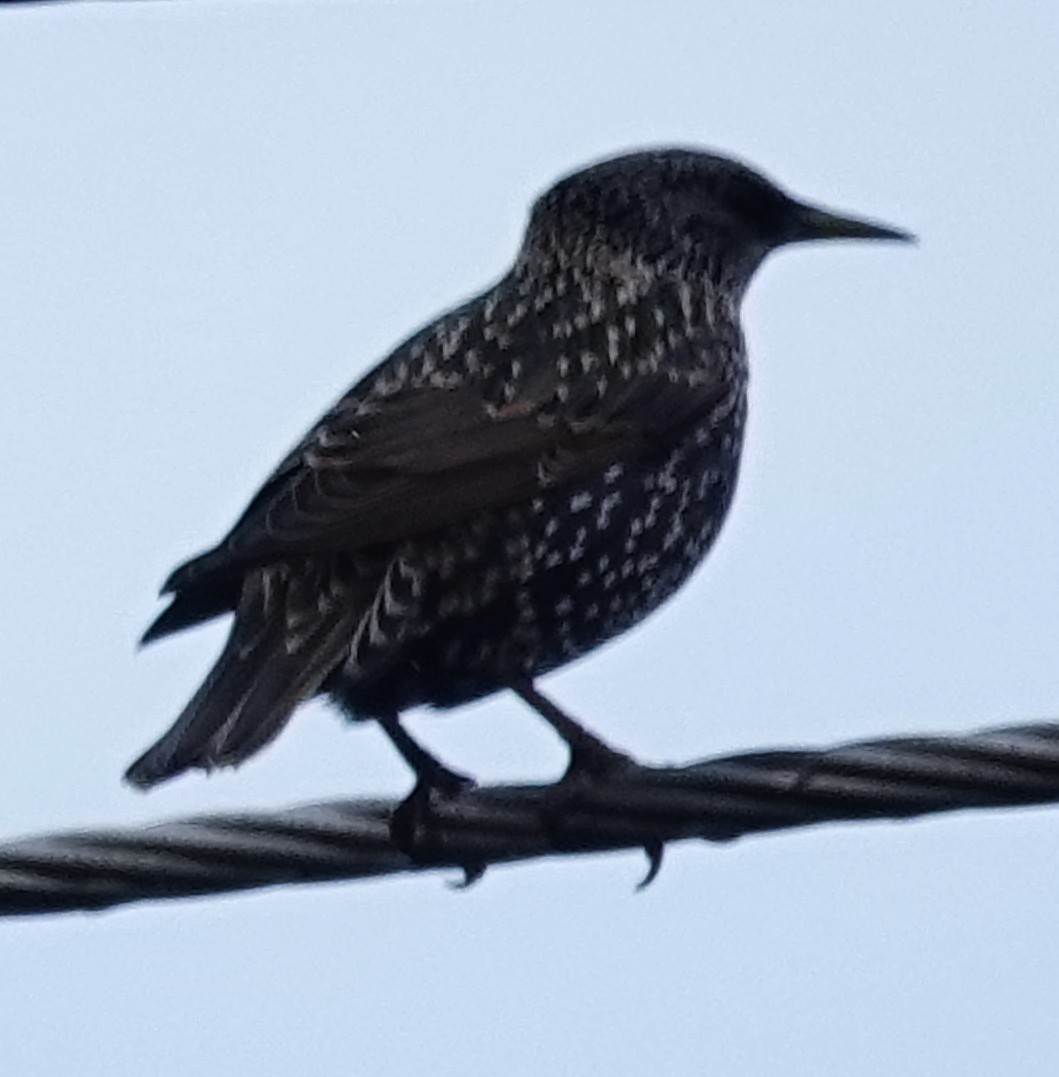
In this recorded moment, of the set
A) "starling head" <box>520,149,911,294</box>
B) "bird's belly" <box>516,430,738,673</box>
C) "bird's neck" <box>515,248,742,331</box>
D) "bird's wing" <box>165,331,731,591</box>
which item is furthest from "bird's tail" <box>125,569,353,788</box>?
"starling head" <box>520,149,911,294</box>

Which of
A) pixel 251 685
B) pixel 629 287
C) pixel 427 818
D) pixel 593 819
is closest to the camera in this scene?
pixel 593 819

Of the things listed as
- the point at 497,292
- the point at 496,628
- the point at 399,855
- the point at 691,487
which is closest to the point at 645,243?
the point at 497,292

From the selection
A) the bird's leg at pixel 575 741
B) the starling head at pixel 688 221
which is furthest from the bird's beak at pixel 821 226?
the bird's leg at pixel 575 741

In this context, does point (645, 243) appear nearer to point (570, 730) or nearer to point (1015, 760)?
point (570, 730)

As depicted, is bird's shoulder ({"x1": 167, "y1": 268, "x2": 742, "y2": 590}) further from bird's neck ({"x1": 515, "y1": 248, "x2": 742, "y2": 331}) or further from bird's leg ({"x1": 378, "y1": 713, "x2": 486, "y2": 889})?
bird's leg ({"x1": 378, "y1": 713, "x2": 486, "y2": 889})

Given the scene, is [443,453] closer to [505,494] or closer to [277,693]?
[505,494]

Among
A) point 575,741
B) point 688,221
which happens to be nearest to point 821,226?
point 688,221

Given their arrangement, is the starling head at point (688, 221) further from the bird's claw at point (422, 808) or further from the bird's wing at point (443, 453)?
the bird's claw at point (422, 808)
